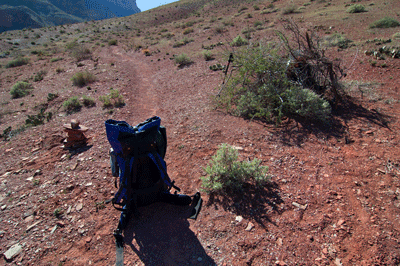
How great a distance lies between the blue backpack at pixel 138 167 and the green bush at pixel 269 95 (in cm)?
245

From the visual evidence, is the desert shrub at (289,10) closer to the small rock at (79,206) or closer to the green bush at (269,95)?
the green bush at (269,95)

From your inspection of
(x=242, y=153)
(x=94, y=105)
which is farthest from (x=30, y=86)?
(x=242, y=153)

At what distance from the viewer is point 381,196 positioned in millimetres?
2430

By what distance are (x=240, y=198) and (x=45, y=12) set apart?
91.1 m

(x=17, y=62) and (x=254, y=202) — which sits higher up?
(x=17, y=62)

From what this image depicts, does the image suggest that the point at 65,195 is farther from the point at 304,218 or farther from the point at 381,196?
the point at 381,196

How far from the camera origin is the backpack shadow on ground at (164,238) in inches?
84.1

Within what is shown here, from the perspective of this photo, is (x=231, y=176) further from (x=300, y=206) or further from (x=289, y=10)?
(x=289, y=10)

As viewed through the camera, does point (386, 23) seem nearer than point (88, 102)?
No

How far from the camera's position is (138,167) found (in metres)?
2.37

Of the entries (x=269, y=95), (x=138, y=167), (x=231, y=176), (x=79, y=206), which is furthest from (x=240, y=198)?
(x=269, y=95)

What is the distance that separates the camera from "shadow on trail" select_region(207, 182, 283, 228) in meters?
2.45

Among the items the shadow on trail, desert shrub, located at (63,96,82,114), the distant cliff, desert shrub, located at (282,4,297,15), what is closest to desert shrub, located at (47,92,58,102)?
desert shrub, located at (63,96,82,114)

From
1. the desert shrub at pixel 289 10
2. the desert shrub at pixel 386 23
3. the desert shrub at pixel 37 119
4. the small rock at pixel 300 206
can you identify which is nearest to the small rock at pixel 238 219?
the small rock at pixel 300 206
